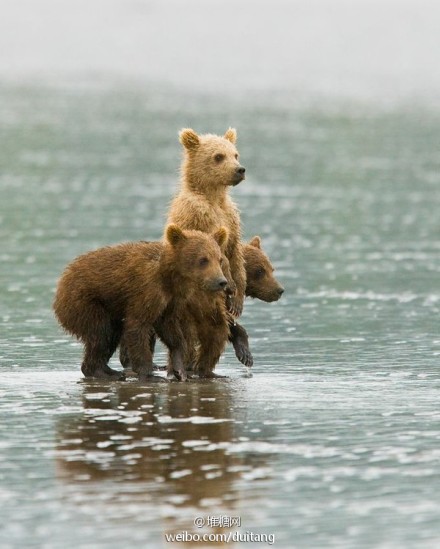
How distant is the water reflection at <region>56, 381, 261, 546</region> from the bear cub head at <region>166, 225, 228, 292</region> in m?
0.72

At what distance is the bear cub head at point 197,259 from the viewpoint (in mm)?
12062

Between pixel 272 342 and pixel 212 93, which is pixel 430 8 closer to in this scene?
pixel 212 93

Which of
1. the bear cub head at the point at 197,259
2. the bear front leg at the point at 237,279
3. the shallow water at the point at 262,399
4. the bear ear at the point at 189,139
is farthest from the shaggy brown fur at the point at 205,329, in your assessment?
the bear ear at the point at 189,139

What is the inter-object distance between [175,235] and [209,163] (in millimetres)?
1145

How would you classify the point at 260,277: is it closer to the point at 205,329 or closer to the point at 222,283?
the point at 205,329

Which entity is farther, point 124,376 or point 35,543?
point 124,376

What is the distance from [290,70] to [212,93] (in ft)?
48.2

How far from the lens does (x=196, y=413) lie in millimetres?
10945

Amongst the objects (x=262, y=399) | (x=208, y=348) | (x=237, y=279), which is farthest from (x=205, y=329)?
(x=262, y=399)

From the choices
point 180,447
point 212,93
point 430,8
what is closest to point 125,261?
point 180,447

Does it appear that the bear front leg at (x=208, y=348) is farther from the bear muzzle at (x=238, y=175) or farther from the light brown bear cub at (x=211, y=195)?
the bear muzzle at (x=238, y=175)

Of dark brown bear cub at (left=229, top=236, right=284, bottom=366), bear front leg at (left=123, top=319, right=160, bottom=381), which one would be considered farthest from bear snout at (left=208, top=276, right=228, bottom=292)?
dark brown bear cub at (left=229, top=236, right=284, bottom=366)

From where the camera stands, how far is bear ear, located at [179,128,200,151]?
43.4ft

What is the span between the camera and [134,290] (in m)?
12.2
